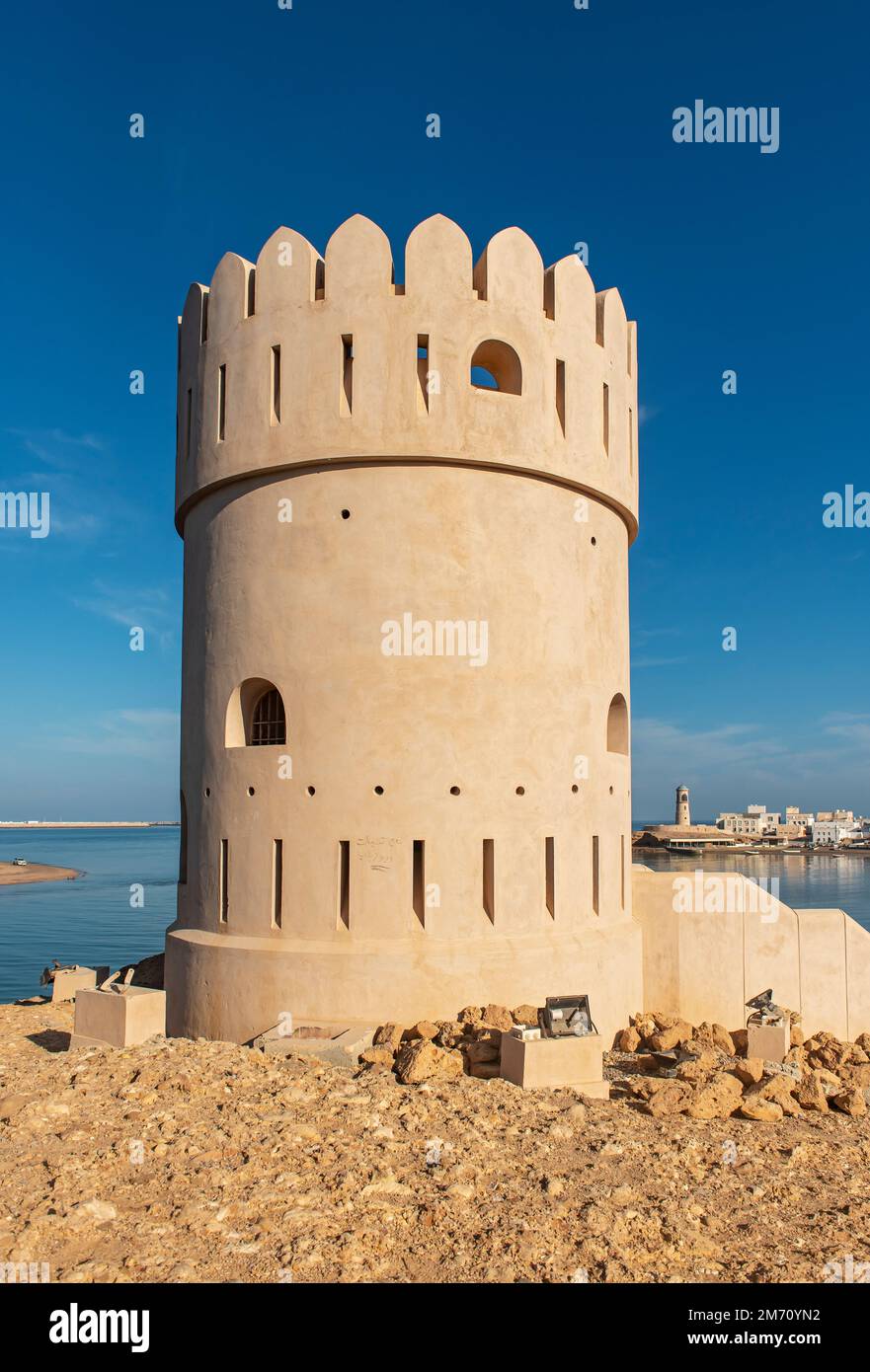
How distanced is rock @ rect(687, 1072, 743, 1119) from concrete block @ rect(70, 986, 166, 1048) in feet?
21.0

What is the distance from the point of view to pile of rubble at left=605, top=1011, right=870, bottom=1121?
9383 mm

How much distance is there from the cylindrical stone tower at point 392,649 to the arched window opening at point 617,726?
62.9 inches

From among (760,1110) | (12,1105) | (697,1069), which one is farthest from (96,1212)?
(697,1069)

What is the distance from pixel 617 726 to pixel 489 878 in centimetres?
422

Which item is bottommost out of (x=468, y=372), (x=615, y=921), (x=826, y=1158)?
(x=826, y=1158)

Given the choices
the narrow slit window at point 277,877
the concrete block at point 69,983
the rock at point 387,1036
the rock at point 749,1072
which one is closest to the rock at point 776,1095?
the rock at point 749,1072

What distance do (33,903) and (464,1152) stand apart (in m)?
63.8

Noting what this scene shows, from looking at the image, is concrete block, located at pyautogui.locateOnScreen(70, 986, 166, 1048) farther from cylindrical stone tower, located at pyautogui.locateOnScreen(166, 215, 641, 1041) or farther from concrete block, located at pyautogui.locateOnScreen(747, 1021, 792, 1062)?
concrete block, located at pyautogui.locateOnScreen(747, 1021, 792, 1062)

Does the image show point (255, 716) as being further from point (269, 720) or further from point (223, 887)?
point (223, 887)
